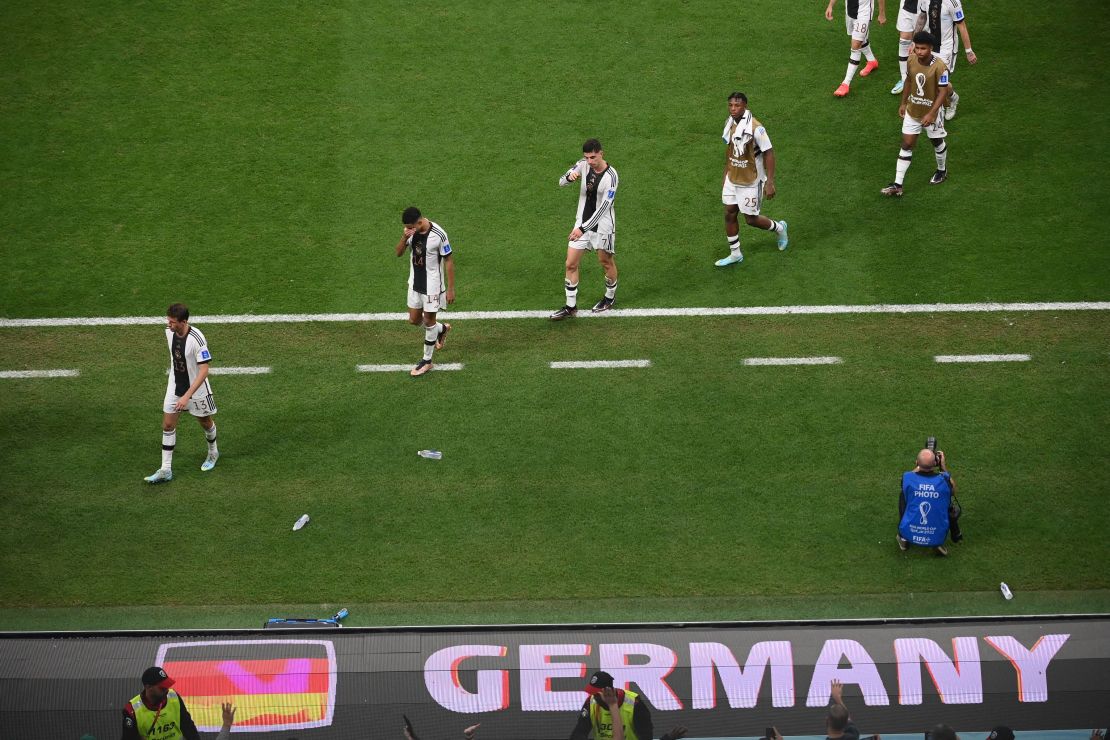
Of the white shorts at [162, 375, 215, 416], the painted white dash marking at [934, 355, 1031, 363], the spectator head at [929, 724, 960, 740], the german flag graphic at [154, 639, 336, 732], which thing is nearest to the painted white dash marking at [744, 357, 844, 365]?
the painted white dash marking at [934, 355, 1031, 363]

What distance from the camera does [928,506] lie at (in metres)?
12.6

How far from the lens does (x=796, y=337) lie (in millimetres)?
15586

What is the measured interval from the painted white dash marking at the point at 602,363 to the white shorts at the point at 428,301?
156 centimetres

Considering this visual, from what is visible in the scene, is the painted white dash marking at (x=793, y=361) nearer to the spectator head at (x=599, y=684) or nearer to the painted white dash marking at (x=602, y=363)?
the painted white dash marking at (x=602, y=363)

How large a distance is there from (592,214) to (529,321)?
63.6 inches

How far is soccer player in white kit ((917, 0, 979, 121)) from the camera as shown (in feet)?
58.0

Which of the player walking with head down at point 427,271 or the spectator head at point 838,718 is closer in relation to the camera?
the spectator head at point 838,718

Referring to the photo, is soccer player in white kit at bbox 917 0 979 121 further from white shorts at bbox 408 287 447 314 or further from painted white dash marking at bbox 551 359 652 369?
white shorts at bbox 408 287 447 314

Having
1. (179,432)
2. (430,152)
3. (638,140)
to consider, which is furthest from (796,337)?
(179,432)

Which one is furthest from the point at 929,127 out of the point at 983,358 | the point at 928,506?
the point at 928,506

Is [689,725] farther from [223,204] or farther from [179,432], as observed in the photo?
[223,204]

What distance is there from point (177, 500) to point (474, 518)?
320cm

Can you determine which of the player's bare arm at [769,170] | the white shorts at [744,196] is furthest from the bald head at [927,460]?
the white shorts at [744,196]

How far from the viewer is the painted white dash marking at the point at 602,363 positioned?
1534 centimetres
